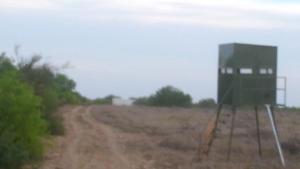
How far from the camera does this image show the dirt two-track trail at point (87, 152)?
2834cm

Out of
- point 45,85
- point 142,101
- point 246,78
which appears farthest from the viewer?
point 142,101

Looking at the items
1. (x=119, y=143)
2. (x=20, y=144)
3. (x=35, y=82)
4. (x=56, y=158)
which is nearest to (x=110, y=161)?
(x=56, y=158)

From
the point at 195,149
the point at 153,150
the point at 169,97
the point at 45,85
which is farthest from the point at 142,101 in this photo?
the point at 153,150

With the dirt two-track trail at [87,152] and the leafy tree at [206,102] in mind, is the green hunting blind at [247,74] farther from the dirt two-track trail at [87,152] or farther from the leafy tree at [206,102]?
the leafy tree at [206,102]

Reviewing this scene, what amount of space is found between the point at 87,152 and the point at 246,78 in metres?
6.55

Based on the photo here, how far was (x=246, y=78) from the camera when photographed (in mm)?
31984

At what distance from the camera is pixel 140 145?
126 feet

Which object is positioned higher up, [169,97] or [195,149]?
[195,149]

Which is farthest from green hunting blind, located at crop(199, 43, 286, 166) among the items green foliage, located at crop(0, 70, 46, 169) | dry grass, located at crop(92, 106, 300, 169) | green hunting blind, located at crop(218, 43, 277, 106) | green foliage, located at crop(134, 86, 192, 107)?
green foliage, located at crop(134, 86, 192, 107)

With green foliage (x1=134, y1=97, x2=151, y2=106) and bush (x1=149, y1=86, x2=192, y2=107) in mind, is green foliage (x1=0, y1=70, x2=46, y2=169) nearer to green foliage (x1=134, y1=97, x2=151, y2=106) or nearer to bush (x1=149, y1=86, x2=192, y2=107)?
bush (x1=149, y1=86, x2=192, y2=107)

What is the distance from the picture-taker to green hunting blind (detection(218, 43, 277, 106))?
31594 mm

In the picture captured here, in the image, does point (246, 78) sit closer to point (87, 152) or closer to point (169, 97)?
point (87, 152)

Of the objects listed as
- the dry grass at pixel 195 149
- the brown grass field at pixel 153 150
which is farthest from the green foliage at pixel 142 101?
the brown grass field at pixel 153 150

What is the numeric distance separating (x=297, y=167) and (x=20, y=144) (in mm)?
9618
